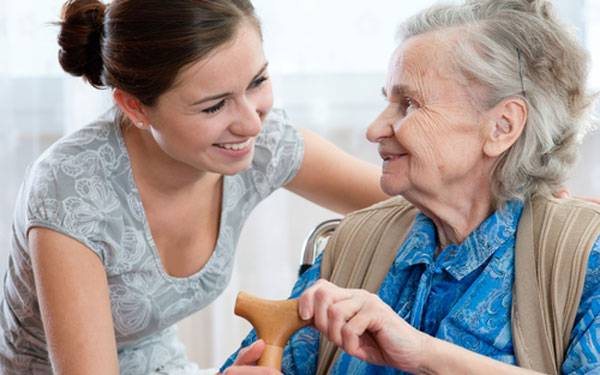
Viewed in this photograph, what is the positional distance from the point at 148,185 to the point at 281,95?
101cm

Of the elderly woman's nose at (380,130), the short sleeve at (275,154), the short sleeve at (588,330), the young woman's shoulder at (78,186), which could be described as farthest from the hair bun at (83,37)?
the short sleeve at (588,330)

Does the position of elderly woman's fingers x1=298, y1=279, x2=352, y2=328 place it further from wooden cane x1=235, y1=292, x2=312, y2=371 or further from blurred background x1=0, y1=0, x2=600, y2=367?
blurred background x1=0, y1=0, x2=600, y2=367

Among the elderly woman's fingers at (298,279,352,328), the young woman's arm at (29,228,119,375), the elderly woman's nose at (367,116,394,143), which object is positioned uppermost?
the elderly woman's nose at (367,116,394,143)

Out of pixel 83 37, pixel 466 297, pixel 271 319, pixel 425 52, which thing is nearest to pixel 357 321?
pixel 271 319

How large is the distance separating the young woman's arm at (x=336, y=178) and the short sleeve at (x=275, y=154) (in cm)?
3

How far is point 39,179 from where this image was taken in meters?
1.77

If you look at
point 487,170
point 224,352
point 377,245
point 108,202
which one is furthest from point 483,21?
point 224,352

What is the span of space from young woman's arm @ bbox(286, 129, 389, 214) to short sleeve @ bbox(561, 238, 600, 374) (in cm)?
68

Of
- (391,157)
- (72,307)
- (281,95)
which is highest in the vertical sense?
(391,157)

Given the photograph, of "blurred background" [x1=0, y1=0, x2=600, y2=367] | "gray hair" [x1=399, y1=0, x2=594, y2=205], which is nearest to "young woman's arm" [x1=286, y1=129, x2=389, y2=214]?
"gray hair" [x1=399, y1=0, x2=594, y2=205]

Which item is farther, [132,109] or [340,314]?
[132,109]

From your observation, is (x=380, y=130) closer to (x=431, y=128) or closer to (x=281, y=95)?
(x=431, y=128)

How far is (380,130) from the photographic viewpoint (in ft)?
5.04

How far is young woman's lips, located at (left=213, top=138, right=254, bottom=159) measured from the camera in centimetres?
176
